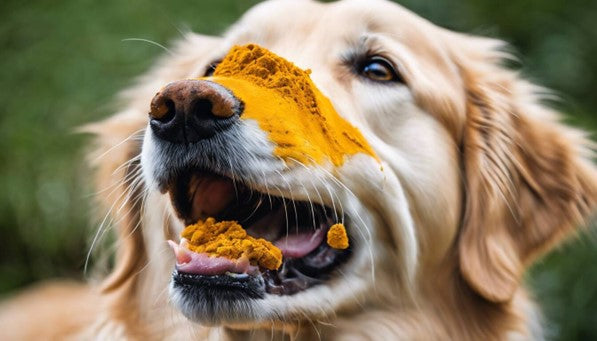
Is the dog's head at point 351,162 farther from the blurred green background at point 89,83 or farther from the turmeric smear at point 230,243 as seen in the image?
the blurred green background at point 89,83

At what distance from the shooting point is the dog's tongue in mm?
2527

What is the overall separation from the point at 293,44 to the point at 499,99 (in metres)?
0.85

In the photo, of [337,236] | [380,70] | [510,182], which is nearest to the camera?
[337,236]

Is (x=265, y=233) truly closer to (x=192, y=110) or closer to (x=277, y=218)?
(x=277, y=218)

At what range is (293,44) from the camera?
2873 millimetres

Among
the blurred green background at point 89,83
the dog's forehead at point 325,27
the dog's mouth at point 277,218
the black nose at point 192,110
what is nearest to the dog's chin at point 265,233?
the dog's mouth at point 277,218

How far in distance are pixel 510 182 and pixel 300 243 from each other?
0.92 meters

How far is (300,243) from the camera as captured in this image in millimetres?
2525

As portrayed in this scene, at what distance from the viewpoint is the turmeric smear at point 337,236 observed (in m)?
2.47

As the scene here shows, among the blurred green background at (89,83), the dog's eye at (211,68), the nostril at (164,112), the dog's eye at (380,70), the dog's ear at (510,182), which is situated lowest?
the blurred green background at (89,83)

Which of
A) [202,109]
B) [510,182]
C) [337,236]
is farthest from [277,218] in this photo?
[510,182]

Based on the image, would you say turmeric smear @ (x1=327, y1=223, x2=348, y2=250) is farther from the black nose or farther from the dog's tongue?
the black nose

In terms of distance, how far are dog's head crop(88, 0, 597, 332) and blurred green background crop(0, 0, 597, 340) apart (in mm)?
1951

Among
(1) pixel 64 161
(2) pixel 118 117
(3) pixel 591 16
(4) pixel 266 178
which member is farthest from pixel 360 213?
(3) pixel 591 16
